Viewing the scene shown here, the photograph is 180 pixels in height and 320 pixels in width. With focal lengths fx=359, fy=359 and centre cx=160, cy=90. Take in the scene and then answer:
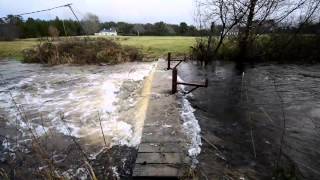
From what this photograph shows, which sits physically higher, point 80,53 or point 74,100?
point 80,53

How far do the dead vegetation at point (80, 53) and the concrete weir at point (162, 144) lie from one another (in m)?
16.1

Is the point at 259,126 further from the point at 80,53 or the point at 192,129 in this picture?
the point at 80,53

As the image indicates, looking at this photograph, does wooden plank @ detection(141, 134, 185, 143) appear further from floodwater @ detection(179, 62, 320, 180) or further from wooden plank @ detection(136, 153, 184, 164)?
wooden plank @ detection(136, 153, 184, 164)

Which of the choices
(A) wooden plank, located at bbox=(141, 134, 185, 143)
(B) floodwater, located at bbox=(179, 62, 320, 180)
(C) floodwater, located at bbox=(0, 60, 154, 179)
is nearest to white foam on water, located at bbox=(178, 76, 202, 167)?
(B) floodwater, located at bbox=(179, 62, 320, 180)

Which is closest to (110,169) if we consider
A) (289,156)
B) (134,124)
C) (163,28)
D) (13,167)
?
(13,167)

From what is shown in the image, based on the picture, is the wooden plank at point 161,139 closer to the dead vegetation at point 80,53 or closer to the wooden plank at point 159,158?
the wooden plank at point 159,158

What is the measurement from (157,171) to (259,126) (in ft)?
13.9

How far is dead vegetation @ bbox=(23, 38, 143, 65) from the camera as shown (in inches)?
1051

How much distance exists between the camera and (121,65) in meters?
25.1

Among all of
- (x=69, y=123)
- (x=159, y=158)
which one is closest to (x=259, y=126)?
(x=159, y=158)

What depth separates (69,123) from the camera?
1013 centimetres

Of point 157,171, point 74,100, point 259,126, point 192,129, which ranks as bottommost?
point 74,100

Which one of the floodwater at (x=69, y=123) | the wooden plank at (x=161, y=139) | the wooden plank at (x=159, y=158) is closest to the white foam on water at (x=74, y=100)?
the floodwater at (x=69, y=123)

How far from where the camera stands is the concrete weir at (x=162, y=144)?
592 centimetres
